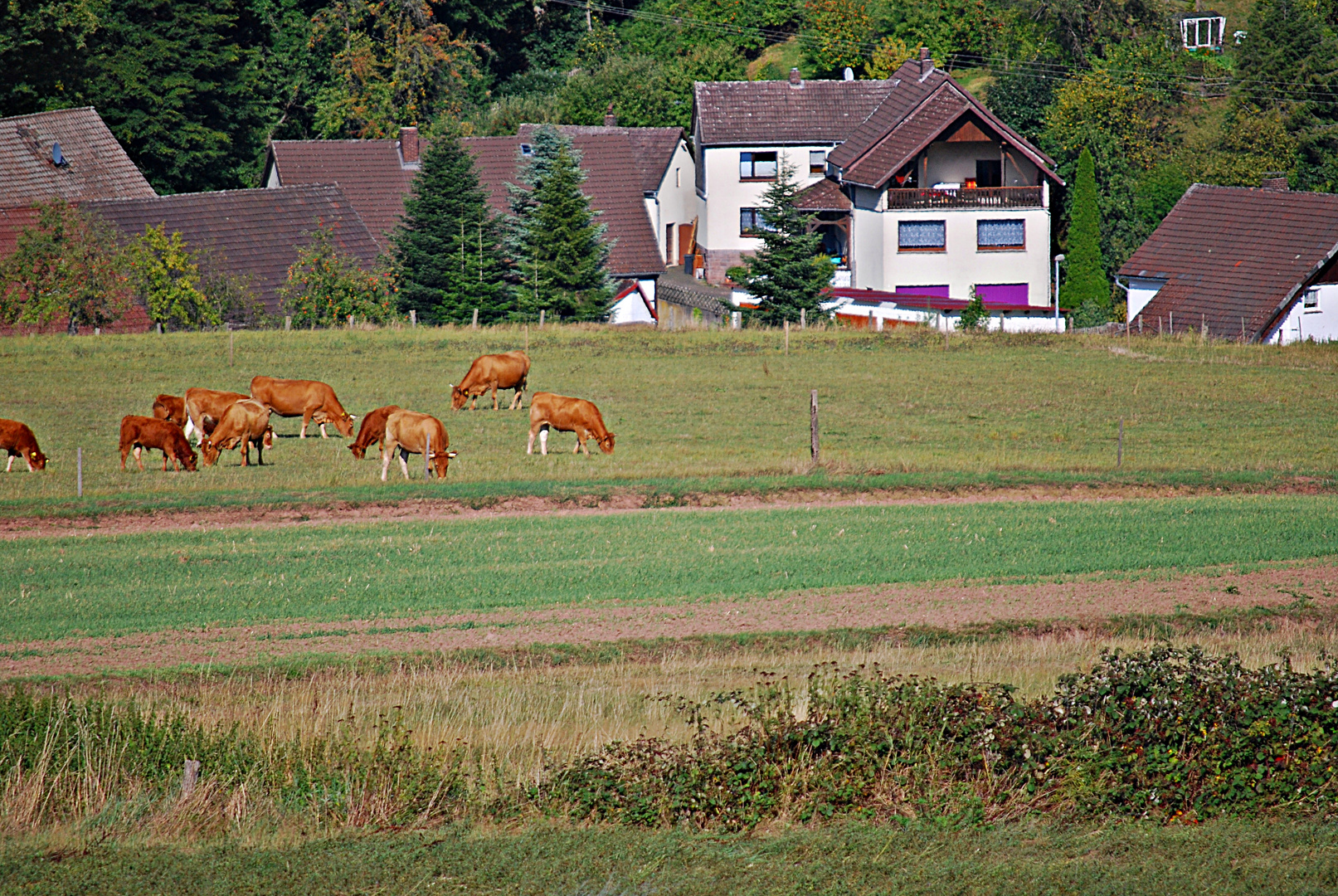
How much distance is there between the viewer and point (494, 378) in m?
34.2

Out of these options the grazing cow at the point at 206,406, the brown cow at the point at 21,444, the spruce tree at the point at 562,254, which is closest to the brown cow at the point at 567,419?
the grazing cow at the point at 206,406

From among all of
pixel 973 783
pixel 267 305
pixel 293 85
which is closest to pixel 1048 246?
pixel 267 305

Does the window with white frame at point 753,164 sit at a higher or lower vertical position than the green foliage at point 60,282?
higher

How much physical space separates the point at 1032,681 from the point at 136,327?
4018cm

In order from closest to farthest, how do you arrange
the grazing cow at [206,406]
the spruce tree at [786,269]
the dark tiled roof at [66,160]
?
the grazing cow at [206,406], the spruce tree at [786,269], the dark tiled roof at [66,160]

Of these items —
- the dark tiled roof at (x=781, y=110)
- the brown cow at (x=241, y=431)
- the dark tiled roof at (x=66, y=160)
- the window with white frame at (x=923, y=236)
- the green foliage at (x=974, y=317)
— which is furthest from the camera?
the dark tiled roof at (x=781, y=110)

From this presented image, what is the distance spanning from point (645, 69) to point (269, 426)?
203 ft

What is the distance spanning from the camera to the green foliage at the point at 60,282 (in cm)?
4684

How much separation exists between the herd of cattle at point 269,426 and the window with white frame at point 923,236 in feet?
112

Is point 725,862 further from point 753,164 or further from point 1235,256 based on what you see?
point 753,164

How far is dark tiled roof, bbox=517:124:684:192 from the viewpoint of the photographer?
73.5m

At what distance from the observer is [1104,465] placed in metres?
27.6

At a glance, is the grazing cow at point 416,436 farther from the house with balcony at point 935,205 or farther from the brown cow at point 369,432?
the house with balcony at point 935,205

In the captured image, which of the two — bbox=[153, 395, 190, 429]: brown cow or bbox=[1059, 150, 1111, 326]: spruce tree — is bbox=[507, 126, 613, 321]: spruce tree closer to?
bbox=[1059, 150, 1111, 326]: spruce tree
